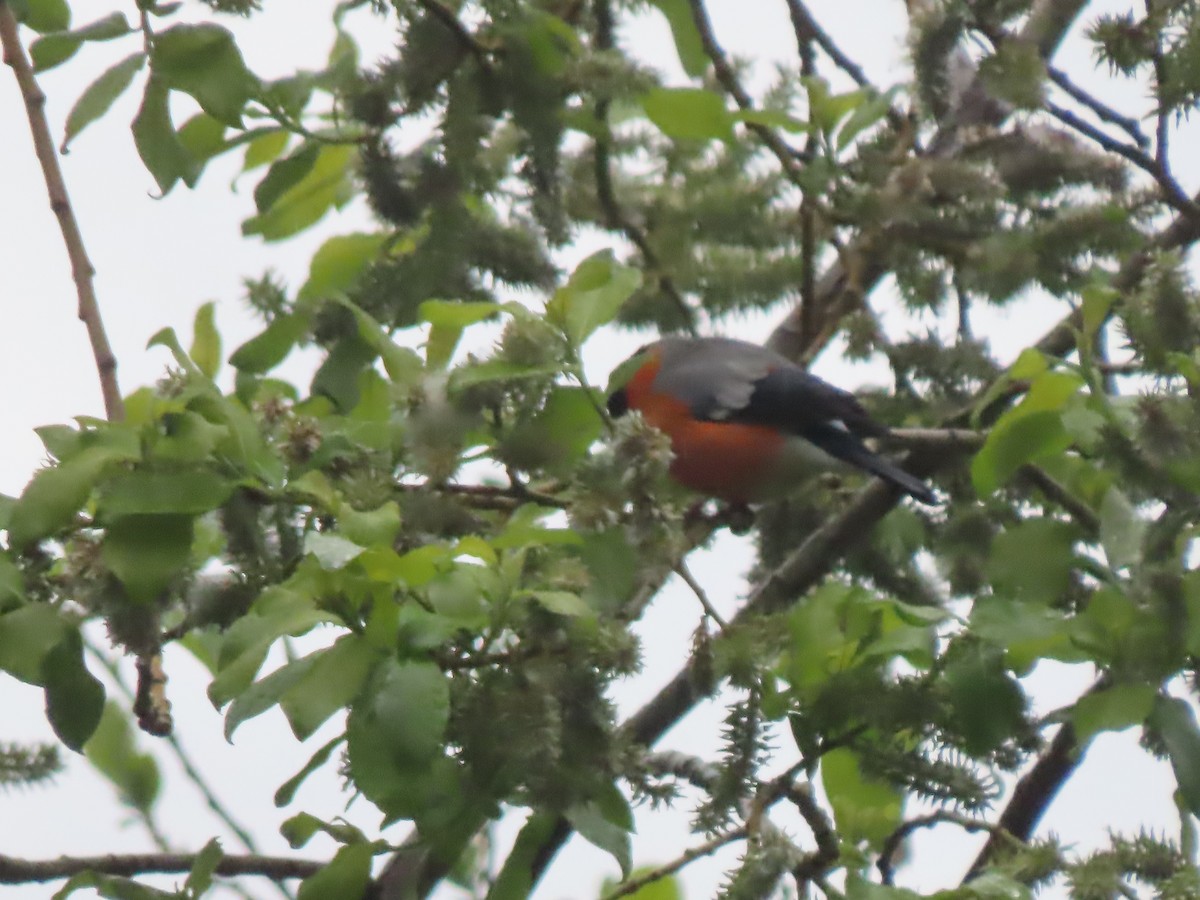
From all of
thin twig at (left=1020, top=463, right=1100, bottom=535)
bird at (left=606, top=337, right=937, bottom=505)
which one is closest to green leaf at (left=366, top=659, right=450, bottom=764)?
thin twig at (left=1020, top=463, right=1100, bottom=535)

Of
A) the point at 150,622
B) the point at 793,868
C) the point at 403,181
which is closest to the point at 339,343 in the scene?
the point at 403,181

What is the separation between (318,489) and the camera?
1.01 m

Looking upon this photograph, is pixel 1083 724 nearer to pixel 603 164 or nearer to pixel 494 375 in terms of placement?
pixel 494 375

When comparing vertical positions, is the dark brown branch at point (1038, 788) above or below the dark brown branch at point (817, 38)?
below

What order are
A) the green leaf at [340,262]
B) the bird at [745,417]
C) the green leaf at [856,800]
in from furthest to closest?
the bird at [745,417] < the green leaf at [340,262] < the green leaf at [856,800]

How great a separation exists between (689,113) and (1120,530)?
1.74ft

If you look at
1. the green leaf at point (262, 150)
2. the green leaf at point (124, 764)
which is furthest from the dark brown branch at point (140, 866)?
the green leaf at point (262, 150)

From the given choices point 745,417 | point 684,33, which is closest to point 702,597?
point 684,33

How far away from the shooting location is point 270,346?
1391mm

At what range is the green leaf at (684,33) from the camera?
1.37 m

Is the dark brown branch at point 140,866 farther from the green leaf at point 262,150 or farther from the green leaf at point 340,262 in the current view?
the green leaf at point 262,150

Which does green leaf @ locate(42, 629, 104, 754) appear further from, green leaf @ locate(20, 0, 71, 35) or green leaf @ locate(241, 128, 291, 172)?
green leaf @ locate(241, 128, 291, 172)

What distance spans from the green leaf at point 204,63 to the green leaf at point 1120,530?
71 centimetres

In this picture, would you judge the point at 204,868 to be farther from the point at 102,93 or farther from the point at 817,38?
the point at 817,38
